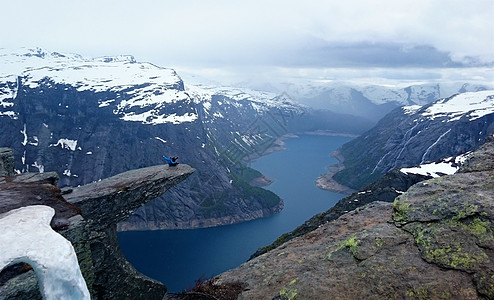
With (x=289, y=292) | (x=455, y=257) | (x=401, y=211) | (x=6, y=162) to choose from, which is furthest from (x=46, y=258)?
(x=6, y=162)

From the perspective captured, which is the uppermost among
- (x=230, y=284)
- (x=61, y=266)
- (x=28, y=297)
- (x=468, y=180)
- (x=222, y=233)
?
(x=468, y=180)

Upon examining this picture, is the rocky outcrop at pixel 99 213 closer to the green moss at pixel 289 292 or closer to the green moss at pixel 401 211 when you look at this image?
the green moss at pixel 289 292

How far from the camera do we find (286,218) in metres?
198

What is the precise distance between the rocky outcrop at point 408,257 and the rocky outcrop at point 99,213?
514 centimetres

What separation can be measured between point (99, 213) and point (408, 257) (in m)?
14.0

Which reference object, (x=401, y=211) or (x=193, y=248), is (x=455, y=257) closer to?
(x=401, y=211)

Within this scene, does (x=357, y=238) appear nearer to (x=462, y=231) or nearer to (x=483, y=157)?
(x=462, y=231)

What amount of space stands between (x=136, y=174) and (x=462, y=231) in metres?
17.4

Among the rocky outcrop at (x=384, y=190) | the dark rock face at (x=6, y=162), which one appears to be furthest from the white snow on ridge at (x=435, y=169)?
the dark rock face at (x=6, y=162)

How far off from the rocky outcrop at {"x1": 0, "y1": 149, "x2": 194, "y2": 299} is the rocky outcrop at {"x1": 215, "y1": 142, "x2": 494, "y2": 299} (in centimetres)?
514

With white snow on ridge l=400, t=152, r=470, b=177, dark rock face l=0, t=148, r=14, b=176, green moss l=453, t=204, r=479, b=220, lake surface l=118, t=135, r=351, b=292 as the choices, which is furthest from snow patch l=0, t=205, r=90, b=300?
lake surface l=118, t=135, r=351, b=292

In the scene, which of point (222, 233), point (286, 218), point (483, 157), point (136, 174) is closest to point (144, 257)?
point (222, 233)

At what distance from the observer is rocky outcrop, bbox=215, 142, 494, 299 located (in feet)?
34.4

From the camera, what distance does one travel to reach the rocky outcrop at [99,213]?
13.5 metres
